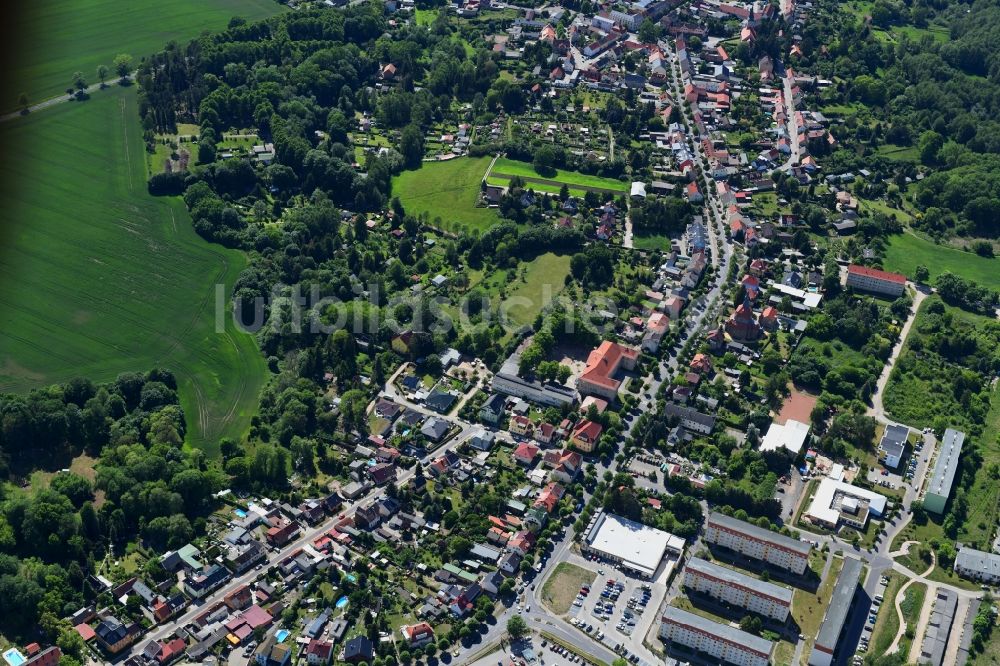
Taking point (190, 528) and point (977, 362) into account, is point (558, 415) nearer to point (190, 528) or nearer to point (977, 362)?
point (190, 528)

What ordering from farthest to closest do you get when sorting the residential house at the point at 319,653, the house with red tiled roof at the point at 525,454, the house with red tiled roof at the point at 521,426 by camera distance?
the house with red tiled roof at the point at 521,426 → the house with red tiled roof at the point at 525,454 → the residential house at the point at 319,653

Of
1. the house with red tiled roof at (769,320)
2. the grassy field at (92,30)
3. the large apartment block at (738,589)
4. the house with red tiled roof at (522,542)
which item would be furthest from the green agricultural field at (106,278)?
the house with red tiled roof at (769,320)

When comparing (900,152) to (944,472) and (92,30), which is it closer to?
(944,472)

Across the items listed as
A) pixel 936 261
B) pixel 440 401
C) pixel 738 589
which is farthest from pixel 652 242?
pixel 738 589

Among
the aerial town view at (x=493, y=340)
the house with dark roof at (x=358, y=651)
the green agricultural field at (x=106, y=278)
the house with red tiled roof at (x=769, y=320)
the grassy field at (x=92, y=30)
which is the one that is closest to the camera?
the house with dark roof at (x=358, y=651)

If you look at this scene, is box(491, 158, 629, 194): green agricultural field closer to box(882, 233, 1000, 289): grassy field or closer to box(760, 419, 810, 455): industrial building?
box(882, 233, 1000, 289): grassy field

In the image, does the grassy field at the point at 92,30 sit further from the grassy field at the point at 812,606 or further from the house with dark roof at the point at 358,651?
the grassy field at the point at 812,606

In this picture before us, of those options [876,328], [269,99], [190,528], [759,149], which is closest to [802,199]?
[759,149]

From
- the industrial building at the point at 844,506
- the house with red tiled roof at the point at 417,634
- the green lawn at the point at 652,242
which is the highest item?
Answer: the green lawn at the point at 652,242
